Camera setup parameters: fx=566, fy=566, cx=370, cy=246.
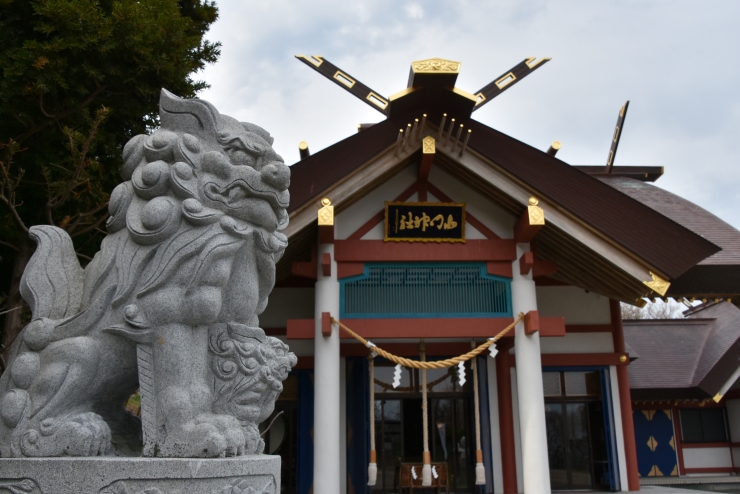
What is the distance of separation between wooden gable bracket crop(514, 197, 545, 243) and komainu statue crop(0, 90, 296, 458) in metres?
5.08

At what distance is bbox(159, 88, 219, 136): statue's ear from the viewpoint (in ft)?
8.39

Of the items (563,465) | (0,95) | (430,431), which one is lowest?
(563,465)

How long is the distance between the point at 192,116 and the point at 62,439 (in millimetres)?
1426

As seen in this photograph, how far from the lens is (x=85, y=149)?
511cm

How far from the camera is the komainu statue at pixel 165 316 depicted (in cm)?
213

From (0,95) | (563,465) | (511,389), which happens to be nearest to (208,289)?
A: (0,95)

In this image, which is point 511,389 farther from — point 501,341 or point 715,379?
point 715,379

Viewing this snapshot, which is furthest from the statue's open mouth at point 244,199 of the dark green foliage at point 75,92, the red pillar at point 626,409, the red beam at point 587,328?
the red pillar at point 626,409

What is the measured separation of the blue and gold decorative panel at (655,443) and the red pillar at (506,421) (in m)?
4.51

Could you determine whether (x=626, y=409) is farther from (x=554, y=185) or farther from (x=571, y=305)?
(x=554, y=185)

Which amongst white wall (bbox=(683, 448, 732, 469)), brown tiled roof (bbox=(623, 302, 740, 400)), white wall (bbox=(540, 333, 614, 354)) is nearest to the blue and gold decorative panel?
white wall (bbox=(683, 448, 732, 469))

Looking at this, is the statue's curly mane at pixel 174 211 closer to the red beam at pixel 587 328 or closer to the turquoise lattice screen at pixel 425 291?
the turquoise lattice screen at pixel 425 291

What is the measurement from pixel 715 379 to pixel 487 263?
272 inches

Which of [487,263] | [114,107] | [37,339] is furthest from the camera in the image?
[487,263]
